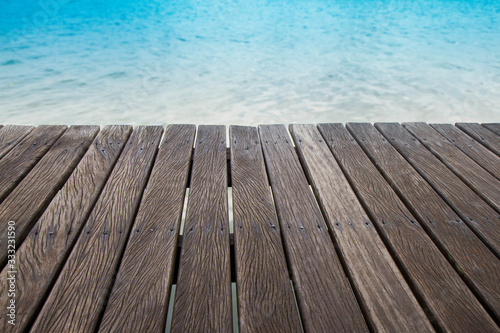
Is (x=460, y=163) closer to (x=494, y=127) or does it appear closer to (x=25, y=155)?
(x=494, y=127)

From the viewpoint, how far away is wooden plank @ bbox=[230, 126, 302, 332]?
85 cm

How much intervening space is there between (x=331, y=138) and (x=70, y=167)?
1294 mm

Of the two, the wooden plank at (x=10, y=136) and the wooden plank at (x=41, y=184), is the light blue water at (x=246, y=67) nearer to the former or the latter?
the wooden plank at (x=10, y=136)

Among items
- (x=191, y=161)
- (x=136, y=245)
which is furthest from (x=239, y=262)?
(x=191, y=161)

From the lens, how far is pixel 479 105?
171 inches

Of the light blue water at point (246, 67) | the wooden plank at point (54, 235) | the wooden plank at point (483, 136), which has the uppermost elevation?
the wooden plank at point (54, 235)

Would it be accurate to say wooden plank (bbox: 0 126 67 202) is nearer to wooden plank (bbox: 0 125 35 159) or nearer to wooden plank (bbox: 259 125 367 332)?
wooden plank (bbox: 0 125 35 159)

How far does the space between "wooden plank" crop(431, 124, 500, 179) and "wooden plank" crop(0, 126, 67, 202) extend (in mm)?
2090

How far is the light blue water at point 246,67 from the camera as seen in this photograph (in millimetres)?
4164

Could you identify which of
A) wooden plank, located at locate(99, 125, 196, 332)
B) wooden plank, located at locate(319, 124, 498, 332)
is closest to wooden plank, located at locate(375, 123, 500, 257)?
wooden plank, located at locate(319, 124, 498, 332)

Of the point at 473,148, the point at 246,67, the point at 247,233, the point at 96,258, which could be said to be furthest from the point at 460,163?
the point at 246,67

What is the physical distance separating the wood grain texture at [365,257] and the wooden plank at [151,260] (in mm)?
536

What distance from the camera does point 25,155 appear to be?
156 centimetres

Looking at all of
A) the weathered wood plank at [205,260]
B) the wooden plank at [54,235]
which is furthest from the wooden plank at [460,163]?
the wooden plank at [54,235]
